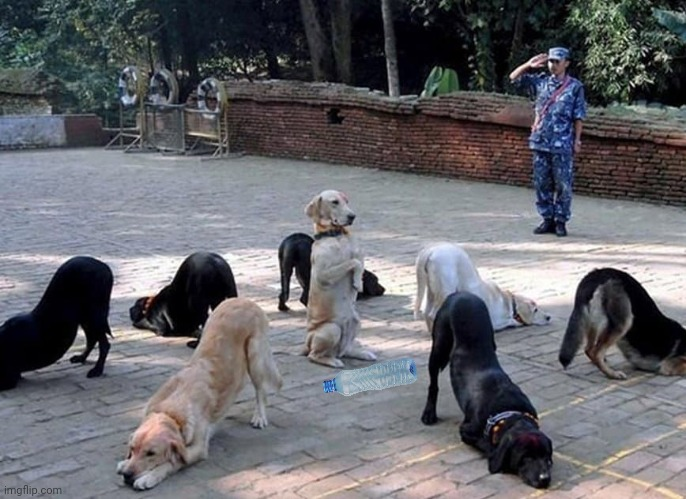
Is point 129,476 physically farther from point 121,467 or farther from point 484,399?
point 484,399

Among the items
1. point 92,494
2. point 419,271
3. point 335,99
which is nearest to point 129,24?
point 335,99

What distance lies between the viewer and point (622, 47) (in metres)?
19.5

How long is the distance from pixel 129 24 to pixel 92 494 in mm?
24833

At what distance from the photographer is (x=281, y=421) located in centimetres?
545

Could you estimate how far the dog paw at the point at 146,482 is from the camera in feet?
14.7

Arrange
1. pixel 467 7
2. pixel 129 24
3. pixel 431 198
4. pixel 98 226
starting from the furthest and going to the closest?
pixel 129 24, pixel 467 7, pixel 431 198, pixel 98 226

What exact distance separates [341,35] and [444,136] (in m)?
8.23

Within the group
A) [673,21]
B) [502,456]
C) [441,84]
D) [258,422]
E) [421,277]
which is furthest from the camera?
[441,84]

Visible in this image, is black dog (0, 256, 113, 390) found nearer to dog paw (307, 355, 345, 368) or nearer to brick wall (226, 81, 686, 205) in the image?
dog paw (307, 355, 345, 368)

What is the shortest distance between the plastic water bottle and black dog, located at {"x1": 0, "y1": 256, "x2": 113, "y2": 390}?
1592 mm

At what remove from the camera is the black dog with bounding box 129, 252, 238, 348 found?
677 cm

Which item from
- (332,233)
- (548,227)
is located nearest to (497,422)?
(332,233)

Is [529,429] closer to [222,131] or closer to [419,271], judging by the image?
[419,271]

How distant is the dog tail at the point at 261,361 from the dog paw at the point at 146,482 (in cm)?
92
